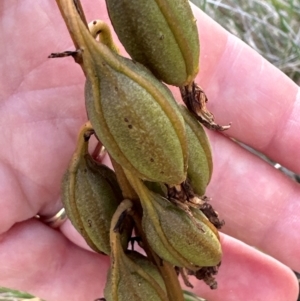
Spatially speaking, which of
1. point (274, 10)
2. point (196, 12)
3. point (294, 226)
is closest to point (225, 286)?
point (294, 226)

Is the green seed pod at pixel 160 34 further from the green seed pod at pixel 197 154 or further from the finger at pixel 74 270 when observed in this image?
the finger at pixel 74 270

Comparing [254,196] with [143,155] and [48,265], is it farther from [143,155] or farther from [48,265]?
[143,155]

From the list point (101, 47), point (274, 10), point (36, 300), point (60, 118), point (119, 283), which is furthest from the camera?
point (274, 10)

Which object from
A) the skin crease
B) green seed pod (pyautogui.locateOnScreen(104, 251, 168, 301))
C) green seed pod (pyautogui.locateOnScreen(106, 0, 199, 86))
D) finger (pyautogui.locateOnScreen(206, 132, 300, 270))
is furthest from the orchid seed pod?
finger (pyautogui.locateOnScreen(206, 132, 300, 270))

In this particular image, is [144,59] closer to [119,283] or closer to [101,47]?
[101,47]

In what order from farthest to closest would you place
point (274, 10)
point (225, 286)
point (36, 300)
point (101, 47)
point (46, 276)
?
point (274, 10)
point (36, 300)
point (225, 286)
point (46, 276)
point (101, 47)

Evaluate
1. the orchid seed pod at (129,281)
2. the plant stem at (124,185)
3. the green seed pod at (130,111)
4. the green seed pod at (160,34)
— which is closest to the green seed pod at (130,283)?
the orchid seed pod at (129,281)

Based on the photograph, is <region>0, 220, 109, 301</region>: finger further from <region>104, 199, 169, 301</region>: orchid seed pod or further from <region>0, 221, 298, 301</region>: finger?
<region>104, 199, 169, 301</region>: orchid seed pod
